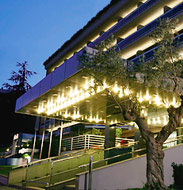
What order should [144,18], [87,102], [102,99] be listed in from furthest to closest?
[144,18] → [87,102] → [102,99]

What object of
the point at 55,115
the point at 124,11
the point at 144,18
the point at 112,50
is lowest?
the point at 55,115

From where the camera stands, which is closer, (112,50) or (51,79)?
(112,50)

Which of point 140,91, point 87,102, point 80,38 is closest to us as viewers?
point 140,91

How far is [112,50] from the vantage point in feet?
32.5

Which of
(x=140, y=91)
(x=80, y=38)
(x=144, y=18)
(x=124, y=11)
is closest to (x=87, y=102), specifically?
(x=140, y=91)

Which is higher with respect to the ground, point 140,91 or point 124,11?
point 124,11

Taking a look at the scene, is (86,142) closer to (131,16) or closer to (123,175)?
(123,175)

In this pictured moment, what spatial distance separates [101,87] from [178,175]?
5.32 metres

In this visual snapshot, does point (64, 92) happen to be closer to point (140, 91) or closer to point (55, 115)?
point (140, 91)

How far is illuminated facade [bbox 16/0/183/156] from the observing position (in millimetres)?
11438

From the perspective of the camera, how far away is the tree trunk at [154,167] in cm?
807

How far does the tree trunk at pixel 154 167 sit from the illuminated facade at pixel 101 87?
1.61 meters

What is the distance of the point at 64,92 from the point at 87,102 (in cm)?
178

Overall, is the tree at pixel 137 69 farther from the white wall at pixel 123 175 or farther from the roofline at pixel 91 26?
the roofline at pixel 91 26
